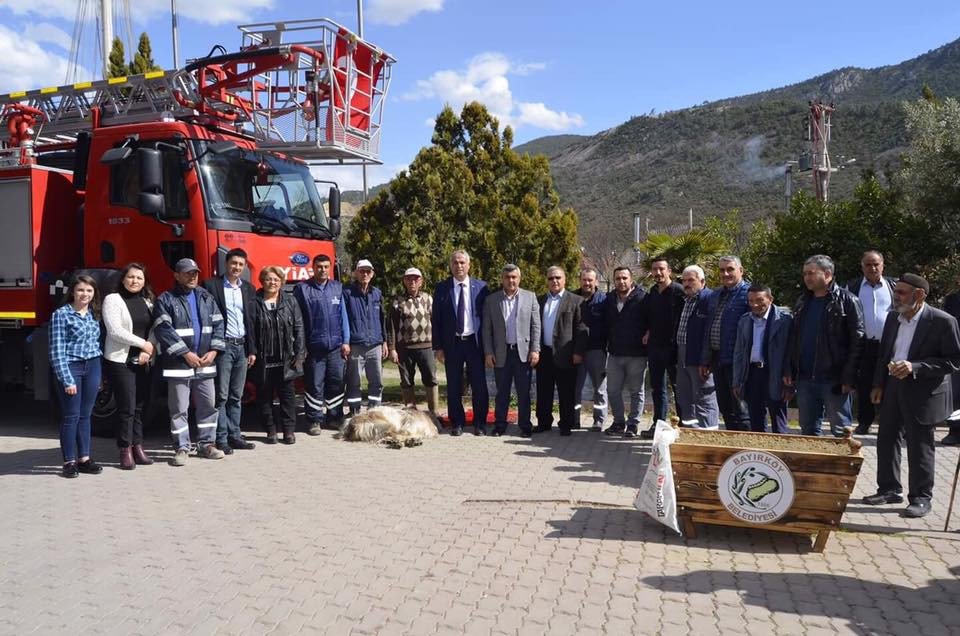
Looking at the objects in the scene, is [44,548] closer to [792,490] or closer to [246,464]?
[246,464]

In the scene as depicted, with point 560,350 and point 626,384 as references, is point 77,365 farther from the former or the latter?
point 626,384

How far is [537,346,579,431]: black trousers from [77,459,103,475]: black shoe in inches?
175

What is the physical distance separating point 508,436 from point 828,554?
4.05m

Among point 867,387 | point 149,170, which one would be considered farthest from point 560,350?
point 149,170

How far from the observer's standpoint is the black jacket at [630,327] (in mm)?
7809

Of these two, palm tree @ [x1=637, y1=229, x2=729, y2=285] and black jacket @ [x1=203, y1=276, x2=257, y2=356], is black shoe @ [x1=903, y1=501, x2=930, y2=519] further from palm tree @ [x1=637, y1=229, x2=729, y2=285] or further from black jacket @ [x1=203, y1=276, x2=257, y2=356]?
palm tree @ [x1=637, y1=229, x2=729, y2=285]

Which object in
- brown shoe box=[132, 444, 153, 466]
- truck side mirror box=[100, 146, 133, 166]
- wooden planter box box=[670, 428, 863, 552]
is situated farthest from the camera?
truck side mirror box=[100, 146, 133, 166]

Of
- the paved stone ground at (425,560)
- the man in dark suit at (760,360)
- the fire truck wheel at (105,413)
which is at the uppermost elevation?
the man in dark suit at (760,360)

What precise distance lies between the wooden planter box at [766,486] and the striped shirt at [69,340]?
4913 millimetres

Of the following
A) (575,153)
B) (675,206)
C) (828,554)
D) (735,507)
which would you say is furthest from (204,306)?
(575,153)

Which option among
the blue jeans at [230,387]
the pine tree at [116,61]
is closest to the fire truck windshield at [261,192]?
the blue jeans at [230,387]

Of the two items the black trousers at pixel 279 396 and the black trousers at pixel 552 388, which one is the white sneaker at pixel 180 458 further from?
the black trousers at pixel 552 388

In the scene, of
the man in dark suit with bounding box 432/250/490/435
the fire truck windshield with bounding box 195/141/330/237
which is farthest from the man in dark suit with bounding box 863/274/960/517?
the fire truck windshield with bounding box 195/141/330/237

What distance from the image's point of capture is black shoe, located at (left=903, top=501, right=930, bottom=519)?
5.23 metres
